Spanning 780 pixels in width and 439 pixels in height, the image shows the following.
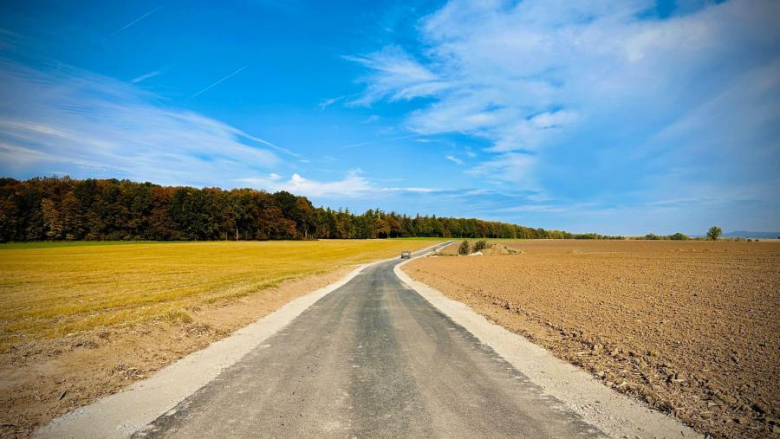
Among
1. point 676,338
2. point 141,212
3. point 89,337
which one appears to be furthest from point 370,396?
point 141,212

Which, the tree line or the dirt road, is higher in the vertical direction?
the tree line

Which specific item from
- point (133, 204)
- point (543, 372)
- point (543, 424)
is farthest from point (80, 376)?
point (133, 204)

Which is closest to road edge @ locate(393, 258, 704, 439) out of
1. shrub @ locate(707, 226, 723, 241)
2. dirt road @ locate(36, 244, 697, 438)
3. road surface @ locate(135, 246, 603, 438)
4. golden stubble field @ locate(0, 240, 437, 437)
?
dirt road @ locate(36, 244, 697, 438)

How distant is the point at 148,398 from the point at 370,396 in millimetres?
3672

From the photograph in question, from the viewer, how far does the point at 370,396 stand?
5.86 m

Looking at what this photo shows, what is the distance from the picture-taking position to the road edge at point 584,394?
4934mm

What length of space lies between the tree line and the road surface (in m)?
99.3

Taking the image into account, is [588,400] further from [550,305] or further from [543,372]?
[550,305]

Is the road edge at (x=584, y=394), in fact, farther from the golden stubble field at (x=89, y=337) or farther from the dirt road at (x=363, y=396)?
Result: the golden stubble field at (x=89, y=337)

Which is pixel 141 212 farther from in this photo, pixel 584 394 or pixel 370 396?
pixel 584 394

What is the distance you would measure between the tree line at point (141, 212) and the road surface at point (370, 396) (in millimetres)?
99273

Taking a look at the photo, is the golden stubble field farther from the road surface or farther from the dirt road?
the road surface

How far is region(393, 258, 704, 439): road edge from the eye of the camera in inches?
194

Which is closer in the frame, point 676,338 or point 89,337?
point 89,337
